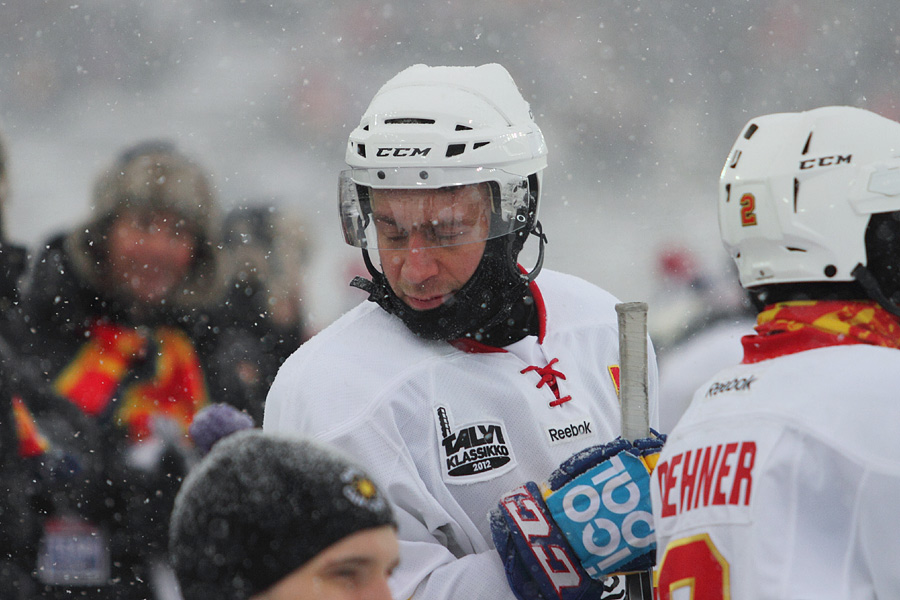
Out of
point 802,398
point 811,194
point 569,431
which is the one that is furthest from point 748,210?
point 569,431

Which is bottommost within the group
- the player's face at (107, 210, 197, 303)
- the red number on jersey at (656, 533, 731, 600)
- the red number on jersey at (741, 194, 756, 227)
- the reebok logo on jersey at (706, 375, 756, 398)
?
the red number on jersey at (656, 533, 731, 600)

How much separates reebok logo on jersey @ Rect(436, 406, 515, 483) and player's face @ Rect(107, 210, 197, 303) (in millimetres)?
1816

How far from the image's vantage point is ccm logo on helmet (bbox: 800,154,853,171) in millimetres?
1750

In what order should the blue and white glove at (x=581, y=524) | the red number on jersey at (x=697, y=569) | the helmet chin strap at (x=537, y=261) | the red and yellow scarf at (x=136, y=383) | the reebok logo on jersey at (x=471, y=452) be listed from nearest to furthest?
the red number on jersey at (x=697, y=569)
the blue and white glove at (x=581, y=524)
the reebok logo on jersey at (x=471, y=452)
the helmet chin strap at (x=537, y=261)
the red and yellow scarf at (x=136, y=383)

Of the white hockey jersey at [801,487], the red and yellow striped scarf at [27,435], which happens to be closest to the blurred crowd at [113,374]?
the red and yellow striped scarf at [27,435]

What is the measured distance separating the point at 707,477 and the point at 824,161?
571 mm

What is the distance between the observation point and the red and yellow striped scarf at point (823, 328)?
168 centimetres

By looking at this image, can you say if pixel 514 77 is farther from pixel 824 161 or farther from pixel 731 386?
pixel 731 386

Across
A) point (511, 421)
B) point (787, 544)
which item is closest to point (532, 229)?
point (511, 421)

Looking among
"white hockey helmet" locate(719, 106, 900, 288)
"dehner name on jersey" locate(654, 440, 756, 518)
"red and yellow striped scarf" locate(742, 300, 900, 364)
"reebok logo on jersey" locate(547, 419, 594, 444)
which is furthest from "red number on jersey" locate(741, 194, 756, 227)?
"reebok logo on jersey" locate(547, 419, 594, 444)

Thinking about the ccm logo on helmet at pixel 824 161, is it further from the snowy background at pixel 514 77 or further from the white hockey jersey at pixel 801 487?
the snowy background at pixel 514 77

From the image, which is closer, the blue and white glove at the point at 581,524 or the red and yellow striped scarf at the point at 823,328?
the red and yellow striped scarf at the point at 823,328

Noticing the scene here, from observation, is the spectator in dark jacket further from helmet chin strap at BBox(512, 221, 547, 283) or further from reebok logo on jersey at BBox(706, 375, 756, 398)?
reebok logo on jersey at BBox(706, 375, 756, 398)

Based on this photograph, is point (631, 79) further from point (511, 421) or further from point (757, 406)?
point (757, 406)
